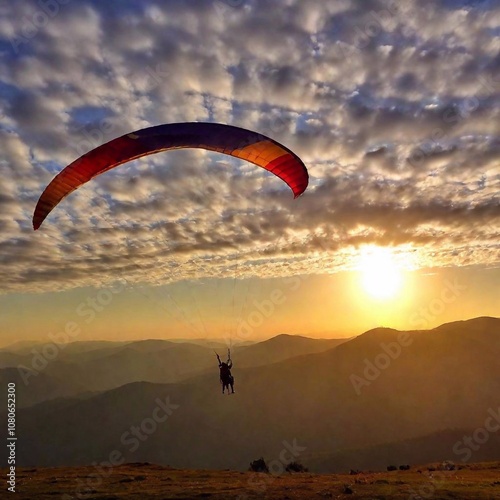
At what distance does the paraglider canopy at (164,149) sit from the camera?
771 inches

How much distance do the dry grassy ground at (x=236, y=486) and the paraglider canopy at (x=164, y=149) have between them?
15.3 meters

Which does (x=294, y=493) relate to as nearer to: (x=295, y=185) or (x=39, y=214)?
(x=295, y=185)

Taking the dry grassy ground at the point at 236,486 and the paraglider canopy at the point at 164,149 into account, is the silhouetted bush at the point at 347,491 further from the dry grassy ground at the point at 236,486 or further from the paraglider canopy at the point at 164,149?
the paraglider canopy at the point at 164,149

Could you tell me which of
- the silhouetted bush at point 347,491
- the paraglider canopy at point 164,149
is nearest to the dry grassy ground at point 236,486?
the silhouetted bush at point 347,491

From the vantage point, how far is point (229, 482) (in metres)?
25.3

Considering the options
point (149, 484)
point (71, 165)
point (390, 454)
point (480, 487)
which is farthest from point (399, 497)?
point (390, 454)

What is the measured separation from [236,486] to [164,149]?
19323 mm

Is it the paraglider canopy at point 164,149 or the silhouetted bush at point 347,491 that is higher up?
the paraglider canopy at point 164,149

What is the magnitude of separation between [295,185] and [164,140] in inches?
305

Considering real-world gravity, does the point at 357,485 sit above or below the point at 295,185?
below

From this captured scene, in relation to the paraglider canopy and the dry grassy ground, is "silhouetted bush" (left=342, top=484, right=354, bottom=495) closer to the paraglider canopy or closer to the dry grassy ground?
the dry grassy ground

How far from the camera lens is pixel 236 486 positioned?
2306 centimetres

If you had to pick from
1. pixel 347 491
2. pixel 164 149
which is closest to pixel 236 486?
pixel 347 491

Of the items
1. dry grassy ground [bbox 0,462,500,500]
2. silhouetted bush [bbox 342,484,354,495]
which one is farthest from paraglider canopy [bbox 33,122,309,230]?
silhouetted bush [bbox 342,484,354,495]
